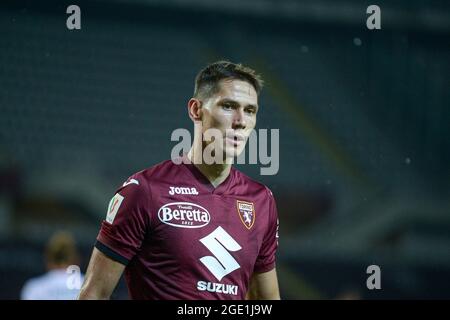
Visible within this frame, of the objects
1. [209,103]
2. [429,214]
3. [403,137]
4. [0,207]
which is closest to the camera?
[209,103]

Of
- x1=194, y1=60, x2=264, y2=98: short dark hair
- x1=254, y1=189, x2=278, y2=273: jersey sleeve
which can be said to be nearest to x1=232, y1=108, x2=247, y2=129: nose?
x1=194, y1=60, x2=264, y2=98: short dark hair

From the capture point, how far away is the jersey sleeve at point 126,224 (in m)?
2.80

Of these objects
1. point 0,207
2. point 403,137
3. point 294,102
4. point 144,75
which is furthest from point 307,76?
point 0,207

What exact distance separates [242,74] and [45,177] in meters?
7.46

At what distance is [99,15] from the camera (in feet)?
38.2

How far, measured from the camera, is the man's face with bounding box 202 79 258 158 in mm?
3021

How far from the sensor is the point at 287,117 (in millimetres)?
11945

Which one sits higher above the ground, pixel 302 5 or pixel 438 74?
pixel 302 5

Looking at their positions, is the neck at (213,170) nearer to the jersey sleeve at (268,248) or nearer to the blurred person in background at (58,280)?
the jersey sleeve at (268,248)

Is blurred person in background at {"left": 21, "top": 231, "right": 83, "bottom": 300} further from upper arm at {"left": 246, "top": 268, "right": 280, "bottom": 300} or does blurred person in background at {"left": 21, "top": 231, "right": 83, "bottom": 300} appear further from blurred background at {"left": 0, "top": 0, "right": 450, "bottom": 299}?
blurred background at {"left": 0, "top": 0, "right": 450, "bottom": 299}

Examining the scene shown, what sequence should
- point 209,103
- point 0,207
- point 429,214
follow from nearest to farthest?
point 209,103
point 0,207
point 429,214

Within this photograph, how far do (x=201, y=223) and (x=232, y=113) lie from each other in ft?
1.52

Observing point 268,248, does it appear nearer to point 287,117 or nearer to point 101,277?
point 101,277

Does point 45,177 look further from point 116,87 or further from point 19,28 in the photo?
point 19,28
